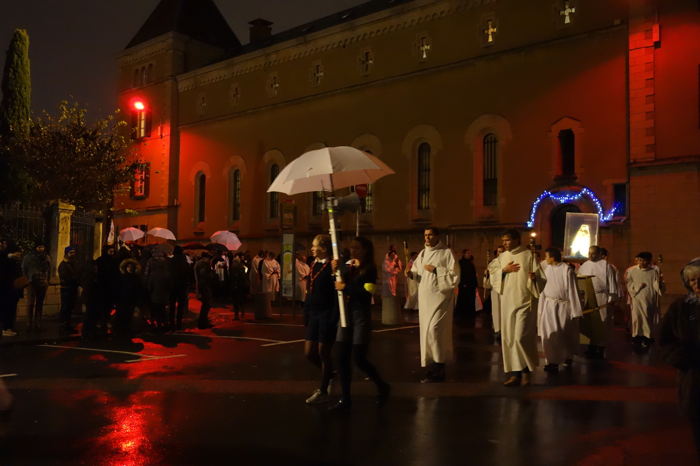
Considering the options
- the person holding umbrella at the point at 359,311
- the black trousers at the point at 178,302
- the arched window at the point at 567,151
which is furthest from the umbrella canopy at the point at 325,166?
the arched window at the point at 567,151

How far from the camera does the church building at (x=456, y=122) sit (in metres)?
21.0

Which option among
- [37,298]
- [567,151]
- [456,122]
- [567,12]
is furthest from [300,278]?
[567,12]

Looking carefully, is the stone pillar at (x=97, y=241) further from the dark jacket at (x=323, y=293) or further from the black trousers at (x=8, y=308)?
the dark jacket at (x=323, y=293)

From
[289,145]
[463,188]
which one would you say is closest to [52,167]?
[289,145]

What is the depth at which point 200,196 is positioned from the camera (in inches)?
1479

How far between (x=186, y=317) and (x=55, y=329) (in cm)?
400

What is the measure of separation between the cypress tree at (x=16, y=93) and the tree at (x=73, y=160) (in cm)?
55

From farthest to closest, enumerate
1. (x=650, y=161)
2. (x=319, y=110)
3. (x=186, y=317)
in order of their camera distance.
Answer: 1. (x=319, y=110)
2. (x=650, y=161)
3. (x=186, y=317)

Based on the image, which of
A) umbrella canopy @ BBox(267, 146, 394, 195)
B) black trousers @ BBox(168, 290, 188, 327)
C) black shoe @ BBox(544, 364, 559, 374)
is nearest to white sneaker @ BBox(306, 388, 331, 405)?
umbrella canopy @ BBox(267, 146, 394, 195)

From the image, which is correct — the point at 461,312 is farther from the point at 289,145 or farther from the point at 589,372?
the point at 289,145

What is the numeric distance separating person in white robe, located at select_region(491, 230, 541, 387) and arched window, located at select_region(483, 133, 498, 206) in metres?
16.9

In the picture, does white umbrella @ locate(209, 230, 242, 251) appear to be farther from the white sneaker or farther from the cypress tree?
the white sneaker

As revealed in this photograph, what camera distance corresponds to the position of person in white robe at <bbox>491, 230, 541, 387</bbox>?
8523 millimetres

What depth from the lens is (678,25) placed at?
2081 centimetres
